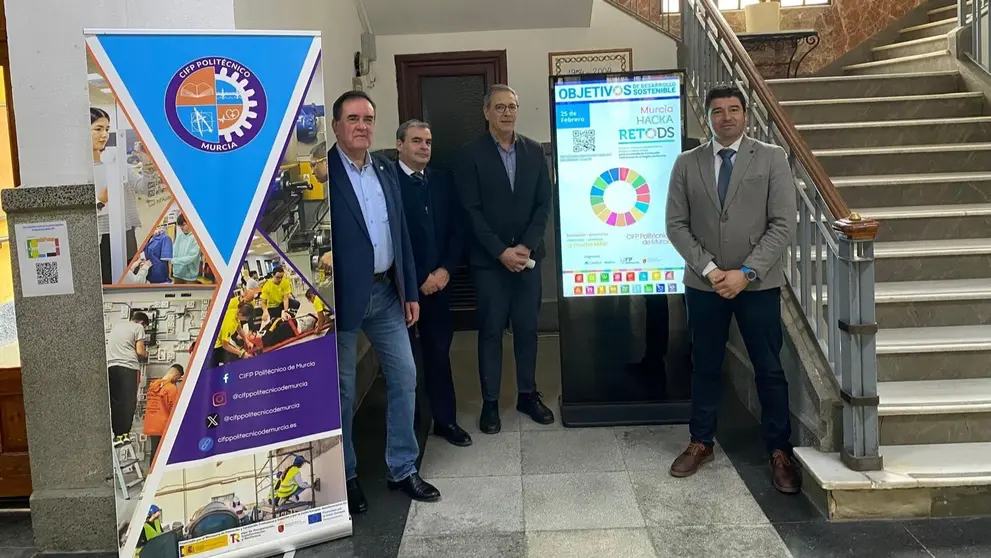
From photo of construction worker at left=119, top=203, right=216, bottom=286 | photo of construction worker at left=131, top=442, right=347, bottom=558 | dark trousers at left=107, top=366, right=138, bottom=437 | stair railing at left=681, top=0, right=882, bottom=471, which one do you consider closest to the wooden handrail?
stair railing at left=681, top=0, right=882, bottom=471

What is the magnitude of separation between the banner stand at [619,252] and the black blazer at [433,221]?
1.71ft

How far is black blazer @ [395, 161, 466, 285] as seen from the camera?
317cm

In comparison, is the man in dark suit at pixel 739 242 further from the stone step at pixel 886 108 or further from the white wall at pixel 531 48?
the white wall at pixel 531 48

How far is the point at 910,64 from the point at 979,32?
636 millimetres

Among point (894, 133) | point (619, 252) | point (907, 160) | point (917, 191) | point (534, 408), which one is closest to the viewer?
point (619, 252)

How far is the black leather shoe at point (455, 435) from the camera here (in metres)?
3.38

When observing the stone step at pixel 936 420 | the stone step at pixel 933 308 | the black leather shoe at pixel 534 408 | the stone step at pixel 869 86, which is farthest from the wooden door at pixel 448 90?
the stone step at pixel 936 420

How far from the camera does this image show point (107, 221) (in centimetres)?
219

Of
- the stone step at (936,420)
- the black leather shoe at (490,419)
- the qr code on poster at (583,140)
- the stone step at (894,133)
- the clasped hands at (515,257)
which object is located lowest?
the black leather shoe at (490,419)

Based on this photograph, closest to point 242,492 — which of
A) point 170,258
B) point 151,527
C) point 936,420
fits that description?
point 151,527

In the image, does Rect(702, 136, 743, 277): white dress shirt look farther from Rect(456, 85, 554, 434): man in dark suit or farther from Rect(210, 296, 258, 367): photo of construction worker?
Rect(210, 296, 258, 367): photo of construction worker

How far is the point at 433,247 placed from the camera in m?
3.25

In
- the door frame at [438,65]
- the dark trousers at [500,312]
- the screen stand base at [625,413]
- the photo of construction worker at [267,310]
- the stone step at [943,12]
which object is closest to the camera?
the photo of construction worker at [267,310]

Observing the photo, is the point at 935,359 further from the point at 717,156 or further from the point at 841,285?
the point at 717,156
